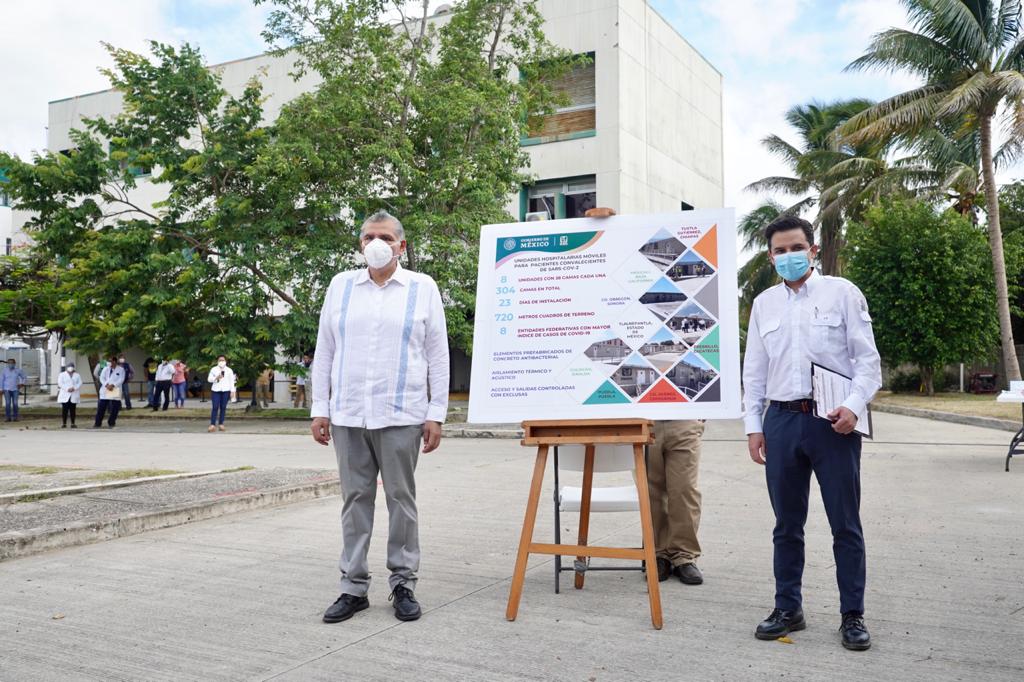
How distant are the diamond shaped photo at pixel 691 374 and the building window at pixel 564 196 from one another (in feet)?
81.6

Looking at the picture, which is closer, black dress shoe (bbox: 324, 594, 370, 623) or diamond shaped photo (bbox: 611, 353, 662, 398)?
black dress shoe (bbox: 324, 594, 370, 623)

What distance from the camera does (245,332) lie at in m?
22.8

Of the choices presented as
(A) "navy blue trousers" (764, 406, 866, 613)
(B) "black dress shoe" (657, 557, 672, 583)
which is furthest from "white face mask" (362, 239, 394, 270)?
(B) "black dress shoe" (657, 557, 672, 583)

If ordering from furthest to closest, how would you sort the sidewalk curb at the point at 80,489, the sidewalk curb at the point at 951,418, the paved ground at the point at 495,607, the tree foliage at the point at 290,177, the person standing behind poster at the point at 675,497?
the tree foliage at the point at 290,177, the sidewalk curb at the point at 951,418, the sidewalk curb at the point at 80,489, the person standing behind poster at the point at 675,497, the paved ground at the point at 495,607

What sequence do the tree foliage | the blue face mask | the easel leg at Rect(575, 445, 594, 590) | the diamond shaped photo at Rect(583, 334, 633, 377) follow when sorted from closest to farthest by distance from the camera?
the blue face mask
the diamond shaped photo at Rect(583, 334, 633, 377)
the easel leg at Rect(575, 445, 594, 590)
the tree foliage

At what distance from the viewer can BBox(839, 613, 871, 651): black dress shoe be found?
3941mm

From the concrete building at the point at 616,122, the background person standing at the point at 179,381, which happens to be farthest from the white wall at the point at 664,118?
the background person standing at the point at 179,381

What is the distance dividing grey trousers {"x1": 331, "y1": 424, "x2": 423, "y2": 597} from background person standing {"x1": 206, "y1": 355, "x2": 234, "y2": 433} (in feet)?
52.2

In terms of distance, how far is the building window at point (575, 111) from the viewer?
2941cm

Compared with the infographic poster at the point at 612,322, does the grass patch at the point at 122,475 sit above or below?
below

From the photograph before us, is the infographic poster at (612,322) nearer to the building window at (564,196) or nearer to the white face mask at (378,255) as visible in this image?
the white face mask at (378,255)

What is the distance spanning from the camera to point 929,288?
28.0 metres

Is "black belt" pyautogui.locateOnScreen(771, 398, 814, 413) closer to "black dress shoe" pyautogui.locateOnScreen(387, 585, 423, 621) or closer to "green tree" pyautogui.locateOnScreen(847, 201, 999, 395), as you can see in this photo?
"black dress shoe" pyautogui.locateOnScreen(387, 585, 423, 621)

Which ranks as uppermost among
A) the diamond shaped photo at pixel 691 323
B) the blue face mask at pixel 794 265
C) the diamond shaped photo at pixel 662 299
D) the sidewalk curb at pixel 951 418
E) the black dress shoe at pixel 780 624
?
the blue face mask at pixel 794 265
